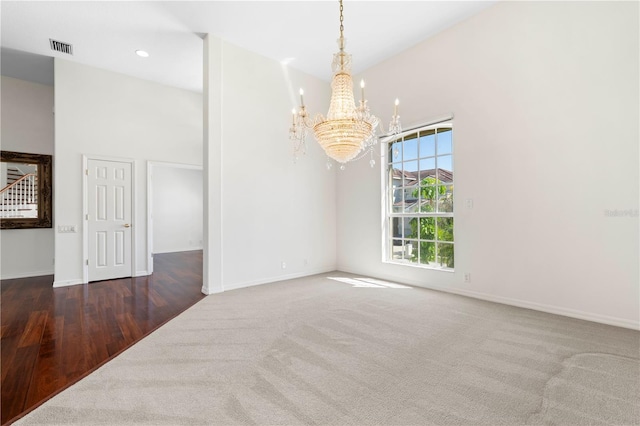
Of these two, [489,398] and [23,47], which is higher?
[23,47]

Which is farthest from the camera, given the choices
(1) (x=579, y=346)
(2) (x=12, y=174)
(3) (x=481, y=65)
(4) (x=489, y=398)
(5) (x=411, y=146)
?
(2) (x=12, y=174)

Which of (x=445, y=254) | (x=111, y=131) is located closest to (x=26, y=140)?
(x=111, y=131)

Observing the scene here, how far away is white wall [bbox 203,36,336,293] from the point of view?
13.4 feet

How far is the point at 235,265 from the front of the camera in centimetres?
427

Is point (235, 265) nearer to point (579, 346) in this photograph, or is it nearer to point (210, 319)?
point (210, 319)

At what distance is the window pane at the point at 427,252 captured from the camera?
14.1 feet

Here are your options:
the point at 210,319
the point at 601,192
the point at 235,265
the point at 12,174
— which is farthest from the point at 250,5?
the point at 12,174

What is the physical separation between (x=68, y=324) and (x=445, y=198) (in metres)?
4.79

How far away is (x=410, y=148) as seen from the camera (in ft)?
15.1

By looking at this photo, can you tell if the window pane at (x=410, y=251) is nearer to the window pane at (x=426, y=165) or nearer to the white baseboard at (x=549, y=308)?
the white baseboard at (x=549, y=308)

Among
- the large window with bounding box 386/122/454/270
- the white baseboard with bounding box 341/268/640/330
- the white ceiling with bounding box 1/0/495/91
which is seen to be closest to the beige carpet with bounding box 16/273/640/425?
the white baseboard with bounding box 341/268/640/330

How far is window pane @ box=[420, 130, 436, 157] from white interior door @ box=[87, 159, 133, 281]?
510 cm

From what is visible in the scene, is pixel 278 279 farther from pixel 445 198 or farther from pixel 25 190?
pixel 25 190

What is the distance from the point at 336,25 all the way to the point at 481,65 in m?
1.95
